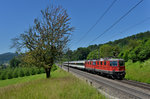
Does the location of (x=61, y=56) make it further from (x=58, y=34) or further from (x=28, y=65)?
(x=28, y=65)

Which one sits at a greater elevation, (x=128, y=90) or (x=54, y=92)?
(x=54, y=92)

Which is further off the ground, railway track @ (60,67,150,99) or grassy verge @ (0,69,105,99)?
grassy verge @ (0,69,105,99)

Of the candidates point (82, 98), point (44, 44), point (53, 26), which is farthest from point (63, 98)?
point (53, 26)

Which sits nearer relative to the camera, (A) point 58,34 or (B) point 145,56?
(A) point 58,34

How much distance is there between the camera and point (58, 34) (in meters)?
14.4

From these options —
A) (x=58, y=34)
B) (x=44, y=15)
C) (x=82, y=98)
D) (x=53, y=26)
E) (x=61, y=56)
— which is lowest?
(x=82, y=98)

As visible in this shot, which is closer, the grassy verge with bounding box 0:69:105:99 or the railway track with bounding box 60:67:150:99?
the grassy verge with bounding box 0:69:105:99

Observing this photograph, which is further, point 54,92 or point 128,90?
point 128,90

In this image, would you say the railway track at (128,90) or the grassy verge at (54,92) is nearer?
the grassy verge at (54,92)

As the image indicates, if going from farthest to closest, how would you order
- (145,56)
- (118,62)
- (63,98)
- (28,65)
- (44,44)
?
(145,56), (118,62), (28,65), (44,44), (63,98)

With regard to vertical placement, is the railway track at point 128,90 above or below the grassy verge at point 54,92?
below

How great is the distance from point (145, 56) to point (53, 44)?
2445 centimetres

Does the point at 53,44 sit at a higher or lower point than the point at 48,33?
lower

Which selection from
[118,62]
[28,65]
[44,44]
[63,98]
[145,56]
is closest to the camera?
[63,98]
